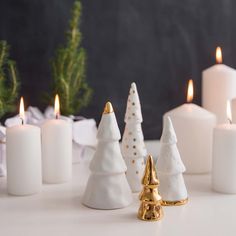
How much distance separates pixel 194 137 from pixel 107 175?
11.6 inches

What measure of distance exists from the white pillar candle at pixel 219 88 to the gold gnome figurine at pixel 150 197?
17.9 inches

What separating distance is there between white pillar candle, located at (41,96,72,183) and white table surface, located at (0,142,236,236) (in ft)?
0.17

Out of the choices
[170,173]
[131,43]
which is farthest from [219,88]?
[170,173]

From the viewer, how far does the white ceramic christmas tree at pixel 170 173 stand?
0.90 m

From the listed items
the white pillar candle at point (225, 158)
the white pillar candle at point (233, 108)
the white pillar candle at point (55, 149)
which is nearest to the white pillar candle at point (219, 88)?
the white pillar candle at point (233, 108)

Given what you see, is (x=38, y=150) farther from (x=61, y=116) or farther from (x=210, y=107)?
(x=210, y=107)

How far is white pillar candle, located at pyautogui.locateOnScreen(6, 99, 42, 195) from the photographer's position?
37.0 inches

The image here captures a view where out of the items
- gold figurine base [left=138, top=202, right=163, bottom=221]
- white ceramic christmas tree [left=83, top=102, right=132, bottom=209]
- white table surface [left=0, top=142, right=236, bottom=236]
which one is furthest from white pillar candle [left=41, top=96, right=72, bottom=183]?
gold figurine base [left=138, top=202, right=163, bottom=221]

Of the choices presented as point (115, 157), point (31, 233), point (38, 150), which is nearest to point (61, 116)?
point (38, 150)

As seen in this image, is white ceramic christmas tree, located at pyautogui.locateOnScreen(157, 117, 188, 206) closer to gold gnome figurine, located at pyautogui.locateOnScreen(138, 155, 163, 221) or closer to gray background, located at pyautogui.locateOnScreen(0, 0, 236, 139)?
gold gnome figurine, located at pyautogui.locateOnScreen(138, 155, 163, 221)

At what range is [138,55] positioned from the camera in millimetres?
1355

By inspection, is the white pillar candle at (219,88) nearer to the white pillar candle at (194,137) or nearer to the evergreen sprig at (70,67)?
the white pillar candle at (194,137)

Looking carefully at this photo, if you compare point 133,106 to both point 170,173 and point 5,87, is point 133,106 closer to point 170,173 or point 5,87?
point 170,173

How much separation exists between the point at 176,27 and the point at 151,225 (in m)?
0.71
